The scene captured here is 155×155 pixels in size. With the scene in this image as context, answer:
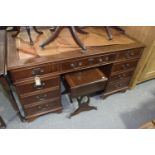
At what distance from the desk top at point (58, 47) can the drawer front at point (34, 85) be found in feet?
0.64

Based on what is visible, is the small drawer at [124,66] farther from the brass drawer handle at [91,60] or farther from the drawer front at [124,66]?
the brass drawer handle at [91,60]

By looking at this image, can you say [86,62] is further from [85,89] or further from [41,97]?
[41,97]

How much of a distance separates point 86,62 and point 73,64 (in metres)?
0.13

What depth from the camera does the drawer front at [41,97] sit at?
4.30ft

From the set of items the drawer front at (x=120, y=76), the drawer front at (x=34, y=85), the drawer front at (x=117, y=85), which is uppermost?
the drawer front at (x=34, y=85)

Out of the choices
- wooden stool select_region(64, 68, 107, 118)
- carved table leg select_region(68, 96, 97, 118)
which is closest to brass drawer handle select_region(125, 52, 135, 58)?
wooden stool select_region(64, 68, 107, 118)

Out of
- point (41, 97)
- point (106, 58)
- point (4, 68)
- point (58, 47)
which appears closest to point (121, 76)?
point (106, 58)

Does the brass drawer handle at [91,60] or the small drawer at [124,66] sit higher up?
the brass drawer handle at [91,60]

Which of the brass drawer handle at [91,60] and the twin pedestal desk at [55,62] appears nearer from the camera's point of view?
the twin pedestal desk at [55,62]

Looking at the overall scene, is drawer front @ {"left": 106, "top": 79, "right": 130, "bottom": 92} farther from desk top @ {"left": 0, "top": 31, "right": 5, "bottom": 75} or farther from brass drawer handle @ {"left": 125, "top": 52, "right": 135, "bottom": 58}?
desk top @ {"left": 0, "top": 31, "right": 5, "bottom": 75}

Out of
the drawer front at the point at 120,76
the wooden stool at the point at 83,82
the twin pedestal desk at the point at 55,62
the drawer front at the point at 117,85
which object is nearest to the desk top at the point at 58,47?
the twin pedestal desk at the point at 55,62

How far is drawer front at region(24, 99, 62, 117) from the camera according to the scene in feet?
4.67
